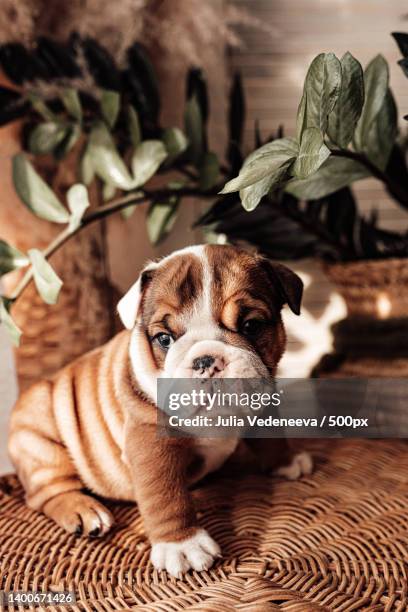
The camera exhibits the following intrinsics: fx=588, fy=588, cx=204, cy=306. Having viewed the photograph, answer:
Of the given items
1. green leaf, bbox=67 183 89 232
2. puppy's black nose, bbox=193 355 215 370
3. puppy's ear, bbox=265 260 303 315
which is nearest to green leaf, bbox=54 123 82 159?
green leaf, bbox=67 183 89 232

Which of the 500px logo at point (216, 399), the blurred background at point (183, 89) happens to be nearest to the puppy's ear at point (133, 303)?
the 500px logo at point (216, 399)

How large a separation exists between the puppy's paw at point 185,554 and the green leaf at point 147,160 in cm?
58

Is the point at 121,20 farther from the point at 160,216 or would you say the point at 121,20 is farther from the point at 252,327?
Result: the point at 252,327

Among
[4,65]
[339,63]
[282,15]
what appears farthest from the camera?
[282,15]

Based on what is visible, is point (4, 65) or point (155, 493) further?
point (4, 65)

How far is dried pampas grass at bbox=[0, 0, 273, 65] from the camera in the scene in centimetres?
117

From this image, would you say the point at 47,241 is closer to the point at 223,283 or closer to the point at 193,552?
the point at 223,283

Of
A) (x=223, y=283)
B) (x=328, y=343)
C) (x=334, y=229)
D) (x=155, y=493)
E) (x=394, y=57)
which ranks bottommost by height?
(x=328, y=343)

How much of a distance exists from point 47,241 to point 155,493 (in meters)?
0.61

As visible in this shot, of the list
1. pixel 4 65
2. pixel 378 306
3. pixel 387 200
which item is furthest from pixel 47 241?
pixel 387 200

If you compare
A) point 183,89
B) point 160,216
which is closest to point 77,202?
point 160,216

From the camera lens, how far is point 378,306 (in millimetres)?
1175

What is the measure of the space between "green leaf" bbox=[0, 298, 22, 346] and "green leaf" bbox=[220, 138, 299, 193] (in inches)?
16.3

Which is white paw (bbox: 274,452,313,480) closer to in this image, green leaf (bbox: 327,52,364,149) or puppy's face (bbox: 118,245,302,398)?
puppy's face (bbox: 118,245,302,398)
